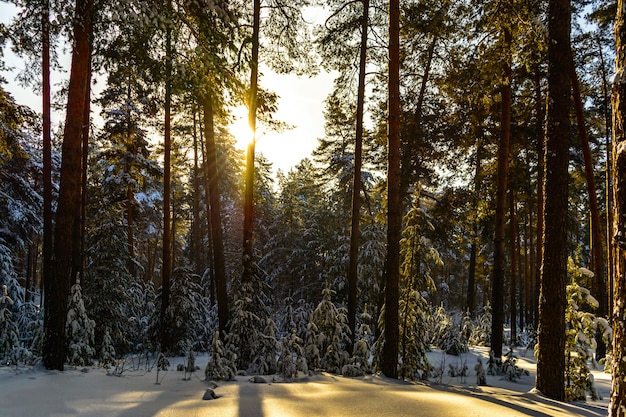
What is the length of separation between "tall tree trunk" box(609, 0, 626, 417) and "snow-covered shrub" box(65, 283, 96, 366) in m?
9.85

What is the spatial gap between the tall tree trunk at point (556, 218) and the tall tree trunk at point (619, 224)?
10.9 feet

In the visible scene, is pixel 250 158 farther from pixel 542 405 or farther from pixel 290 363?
pixel 542 405

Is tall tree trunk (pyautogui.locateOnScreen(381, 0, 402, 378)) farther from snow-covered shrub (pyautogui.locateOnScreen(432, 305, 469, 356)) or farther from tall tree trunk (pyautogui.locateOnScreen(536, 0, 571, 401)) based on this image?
snow-covered shrub (pyautogui.locateOnScreen(432, 305, 469, 356))

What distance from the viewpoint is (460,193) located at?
1457 centimetres

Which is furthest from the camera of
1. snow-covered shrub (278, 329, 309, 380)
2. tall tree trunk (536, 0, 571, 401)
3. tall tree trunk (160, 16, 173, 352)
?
tall tree trunk (160, 16, 173, 352)

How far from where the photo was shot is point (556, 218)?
5.96 meters

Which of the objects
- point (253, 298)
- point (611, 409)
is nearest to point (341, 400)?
point (611, 409)

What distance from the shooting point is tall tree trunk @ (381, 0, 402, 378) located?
7.89 meters

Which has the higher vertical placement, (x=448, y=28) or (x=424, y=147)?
(x=448, y=28)

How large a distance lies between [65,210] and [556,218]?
27.0 ft

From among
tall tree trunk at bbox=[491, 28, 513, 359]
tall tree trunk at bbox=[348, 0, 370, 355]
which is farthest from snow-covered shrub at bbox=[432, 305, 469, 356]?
tall tree trunk at bbox=[348, 0, 370, 355]

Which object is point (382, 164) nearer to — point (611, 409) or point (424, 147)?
point (424, 147)

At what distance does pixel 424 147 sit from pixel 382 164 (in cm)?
324

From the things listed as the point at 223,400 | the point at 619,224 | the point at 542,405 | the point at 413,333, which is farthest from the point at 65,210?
the point at 542,405
